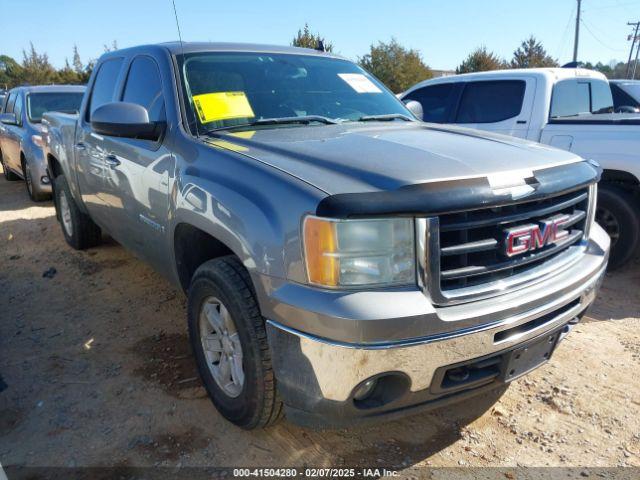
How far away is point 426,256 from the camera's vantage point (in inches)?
73.5

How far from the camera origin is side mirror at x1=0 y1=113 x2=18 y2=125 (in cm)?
Result: 813

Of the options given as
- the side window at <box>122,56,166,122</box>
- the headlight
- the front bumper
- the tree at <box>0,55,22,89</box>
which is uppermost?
the tree at <box>0,55,22,89</box>

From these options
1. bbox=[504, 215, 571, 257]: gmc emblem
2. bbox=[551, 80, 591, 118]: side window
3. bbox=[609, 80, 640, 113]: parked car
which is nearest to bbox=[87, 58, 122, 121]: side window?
bbox=[504, 215, 571, 257]: gmc emblem

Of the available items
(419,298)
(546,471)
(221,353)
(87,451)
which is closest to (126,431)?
(87,451)

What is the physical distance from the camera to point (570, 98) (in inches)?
215

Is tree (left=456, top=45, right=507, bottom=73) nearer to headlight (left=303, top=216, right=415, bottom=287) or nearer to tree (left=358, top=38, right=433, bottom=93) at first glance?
tree (left=358, top=38, right=433, bottom=93)

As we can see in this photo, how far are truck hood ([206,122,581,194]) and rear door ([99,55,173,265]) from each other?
Result: 0.45 meters

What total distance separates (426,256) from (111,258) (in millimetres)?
4158

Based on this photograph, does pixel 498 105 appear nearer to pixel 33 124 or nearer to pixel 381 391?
pixel 381 391

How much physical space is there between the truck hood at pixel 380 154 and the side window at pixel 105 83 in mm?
1623

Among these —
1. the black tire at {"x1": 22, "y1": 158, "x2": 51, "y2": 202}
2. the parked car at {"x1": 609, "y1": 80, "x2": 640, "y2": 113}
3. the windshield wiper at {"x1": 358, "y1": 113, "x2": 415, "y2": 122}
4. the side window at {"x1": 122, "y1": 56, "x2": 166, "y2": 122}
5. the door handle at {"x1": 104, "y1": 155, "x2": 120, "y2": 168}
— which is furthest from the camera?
the black tire at {"x1": 22, "y1": 158, "x2": 51, "y2": 202}

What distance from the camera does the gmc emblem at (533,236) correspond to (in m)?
2.05

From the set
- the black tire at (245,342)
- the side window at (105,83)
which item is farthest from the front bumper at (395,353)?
the side window at (105,83)

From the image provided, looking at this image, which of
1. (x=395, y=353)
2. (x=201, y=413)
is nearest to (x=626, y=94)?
(x=395, y=353)
